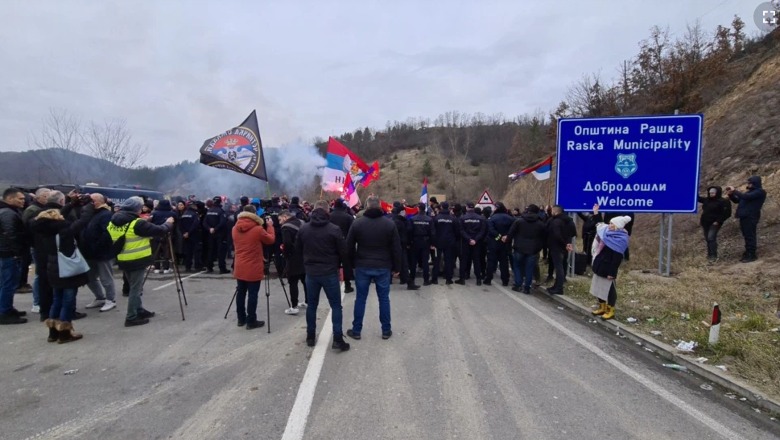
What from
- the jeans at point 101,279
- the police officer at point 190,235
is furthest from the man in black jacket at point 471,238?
the jeans at point 101,279

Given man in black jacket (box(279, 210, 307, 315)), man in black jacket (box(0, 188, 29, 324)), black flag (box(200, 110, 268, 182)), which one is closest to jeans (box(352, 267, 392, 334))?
man in black jacket (box(279, 210, 307, 315))

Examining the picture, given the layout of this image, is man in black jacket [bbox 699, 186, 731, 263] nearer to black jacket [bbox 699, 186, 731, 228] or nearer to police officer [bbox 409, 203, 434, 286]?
black jacket [bbox 699, 186, 731, 228]

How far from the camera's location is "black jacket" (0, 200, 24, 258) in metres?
6.37

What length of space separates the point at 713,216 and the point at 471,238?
18.4 feet

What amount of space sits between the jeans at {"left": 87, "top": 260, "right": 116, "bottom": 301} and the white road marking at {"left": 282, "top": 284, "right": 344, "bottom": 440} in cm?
434

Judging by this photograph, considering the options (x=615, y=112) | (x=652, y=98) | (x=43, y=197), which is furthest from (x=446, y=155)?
(x=43, y=197)

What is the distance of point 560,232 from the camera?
8.73 m

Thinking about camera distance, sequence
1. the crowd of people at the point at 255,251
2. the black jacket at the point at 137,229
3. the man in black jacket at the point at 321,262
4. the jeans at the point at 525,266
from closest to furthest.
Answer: the man in black jacket at the point at 321,262 < the crowd of people at the point at 255,251 < the black jacket at the point at 137,229 < the jeans at the point at 525,266

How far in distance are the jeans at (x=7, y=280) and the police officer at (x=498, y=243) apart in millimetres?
8794

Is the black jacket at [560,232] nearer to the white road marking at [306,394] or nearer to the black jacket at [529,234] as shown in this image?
the black jacket at [529,234]

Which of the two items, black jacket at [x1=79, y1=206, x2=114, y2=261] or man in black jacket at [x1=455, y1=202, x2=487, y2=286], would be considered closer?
black jacket at [x1=79, y1=206, x2=114, y2=261]

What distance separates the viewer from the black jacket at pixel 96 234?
21.8ft

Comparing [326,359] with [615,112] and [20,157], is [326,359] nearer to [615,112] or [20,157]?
[615,112]

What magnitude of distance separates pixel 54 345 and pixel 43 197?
2417mm
